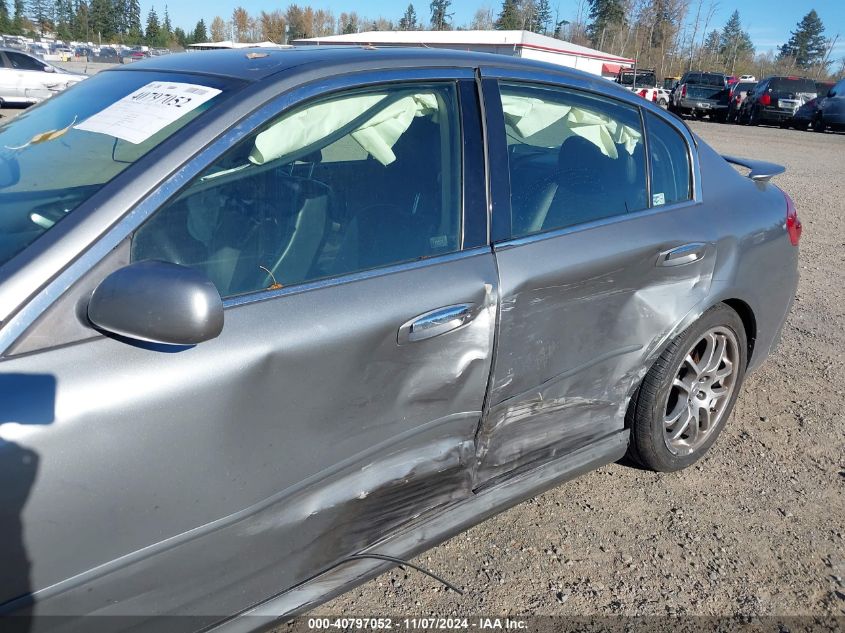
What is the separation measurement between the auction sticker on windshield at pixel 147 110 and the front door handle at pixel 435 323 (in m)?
0.82

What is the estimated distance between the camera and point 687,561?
8.91ft

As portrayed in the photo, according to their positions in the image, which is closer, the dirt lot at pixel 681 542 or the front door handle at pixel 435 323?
the front door handle at pixel 435 323

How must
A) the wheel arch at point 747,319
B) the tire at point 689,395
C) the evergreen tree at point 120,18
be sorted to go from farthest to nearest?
the evergreen tree at point 120,18 → the wheel arch at point 747,319 → the tire at point 689,395

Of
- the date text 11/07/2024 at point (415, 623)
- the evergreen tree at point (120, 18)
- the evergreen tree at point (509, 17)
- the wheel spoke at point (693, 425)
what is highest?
the evergreen tree at point (509, 17)

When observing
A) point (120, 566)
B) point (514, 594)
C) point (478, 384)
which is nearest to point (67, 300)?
point (120, 566)

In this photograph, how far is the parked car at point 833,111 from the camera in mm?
21984

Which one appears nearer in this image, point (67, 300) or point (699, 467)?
point (67, 300)

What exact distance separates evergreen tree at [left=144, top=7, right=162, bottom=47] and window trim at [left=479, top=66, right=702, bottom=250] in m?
77.9

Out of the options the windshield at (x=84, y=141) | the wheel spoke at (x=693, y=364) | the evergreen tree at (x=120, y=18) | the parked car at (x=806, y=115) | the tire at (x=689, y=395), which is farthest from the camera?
the evergreen tree at (x=120, y=18)

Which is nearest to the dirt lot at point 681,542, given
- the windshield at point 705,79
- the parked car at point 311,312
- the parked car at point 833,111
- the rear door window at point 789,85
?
the parked car at point 311,312

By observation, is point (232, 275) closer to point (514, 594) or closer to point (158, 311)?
point (158, 311)

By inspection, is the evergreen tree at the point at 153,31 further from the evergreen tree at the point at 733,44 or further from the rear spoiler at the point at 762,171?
the rear spoiler at the point at 762,171

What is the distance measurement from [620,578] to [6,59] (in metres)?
20.4

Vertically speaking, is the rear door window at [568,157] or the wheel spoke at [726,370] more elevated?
the rear door window at [568,157]
